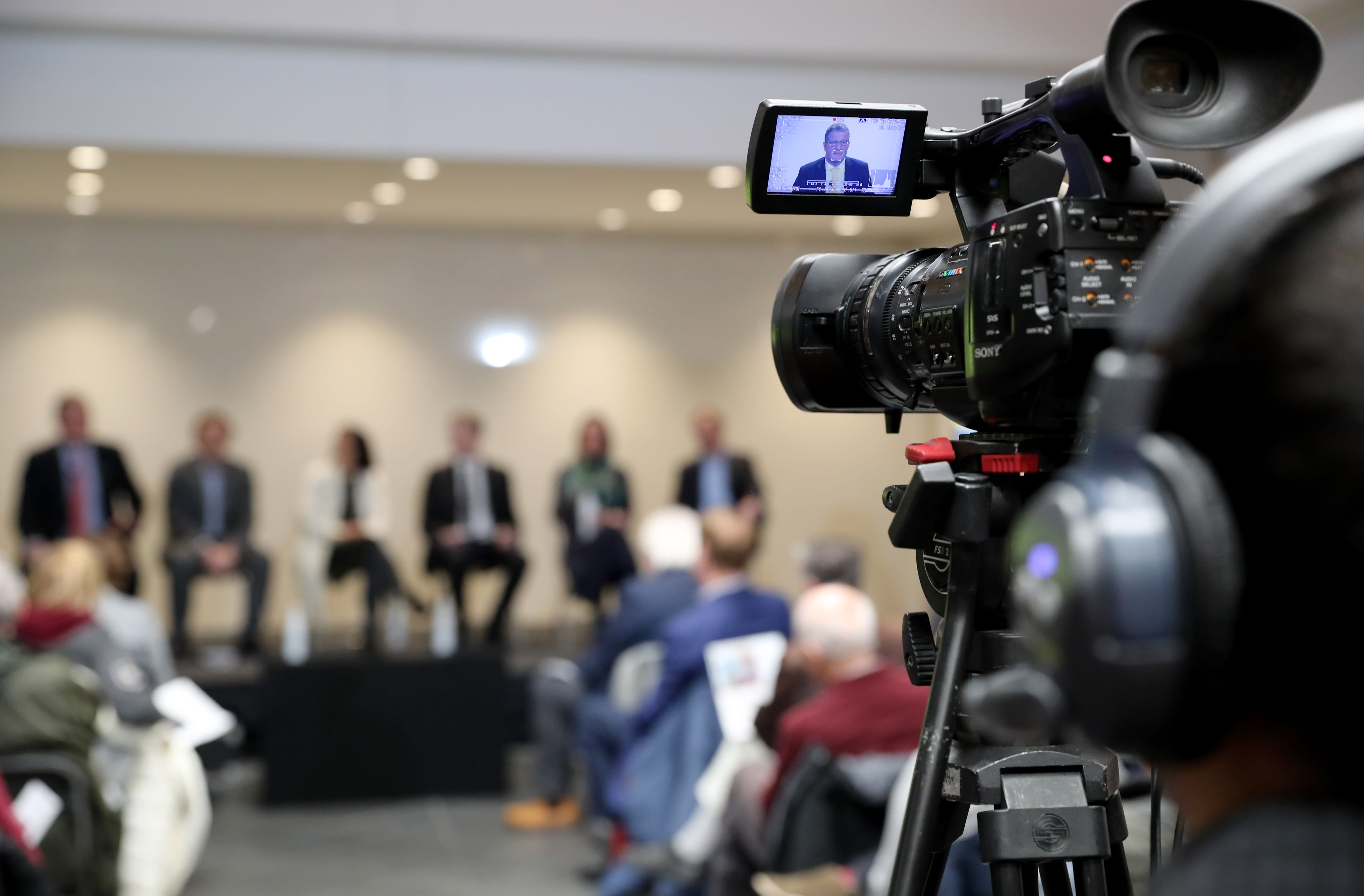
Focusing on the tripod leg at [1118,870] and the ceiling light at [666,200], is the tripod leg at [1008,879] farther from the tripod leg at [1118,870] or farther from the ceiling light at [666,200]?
the ceiling light at [666,200]

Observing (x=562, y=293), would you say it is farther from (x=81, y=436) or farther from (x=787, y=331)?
(x=787, y=331)

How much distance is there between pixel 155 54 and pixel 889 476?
16.8 feet

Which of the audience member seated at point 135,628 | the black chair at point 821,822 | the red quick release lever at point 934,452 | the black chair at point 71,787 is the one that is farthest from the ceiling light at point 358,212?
the red quick release lever at point 934,452

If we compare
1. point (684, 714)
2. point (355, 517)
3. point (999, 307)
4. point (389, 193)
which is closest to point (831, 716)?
point (684, 714)

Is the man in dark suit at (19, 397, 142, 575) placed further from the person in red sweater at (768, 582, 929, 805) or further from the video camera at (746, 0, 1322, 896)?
the video camera at (746, 0, 1322, 896)

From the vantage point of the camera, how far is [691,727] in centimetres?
382

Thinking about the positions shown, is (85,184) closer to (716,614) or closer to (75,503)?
(75,503)

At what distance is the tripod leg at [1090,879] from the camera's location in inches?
41.6

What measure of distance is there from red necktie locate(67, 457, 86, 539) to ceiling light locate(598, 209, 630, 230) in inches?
134

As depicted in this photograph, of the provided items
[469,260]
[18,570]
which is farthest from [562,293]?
[18,570]

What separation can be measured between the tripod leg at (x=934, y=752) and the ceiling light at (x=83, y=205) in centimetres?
779

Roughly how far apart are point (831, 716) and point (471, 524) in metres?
5.20

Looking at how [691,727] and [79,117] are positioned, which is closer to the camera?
[691,727]

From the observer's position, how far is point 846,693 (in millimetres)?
2840
